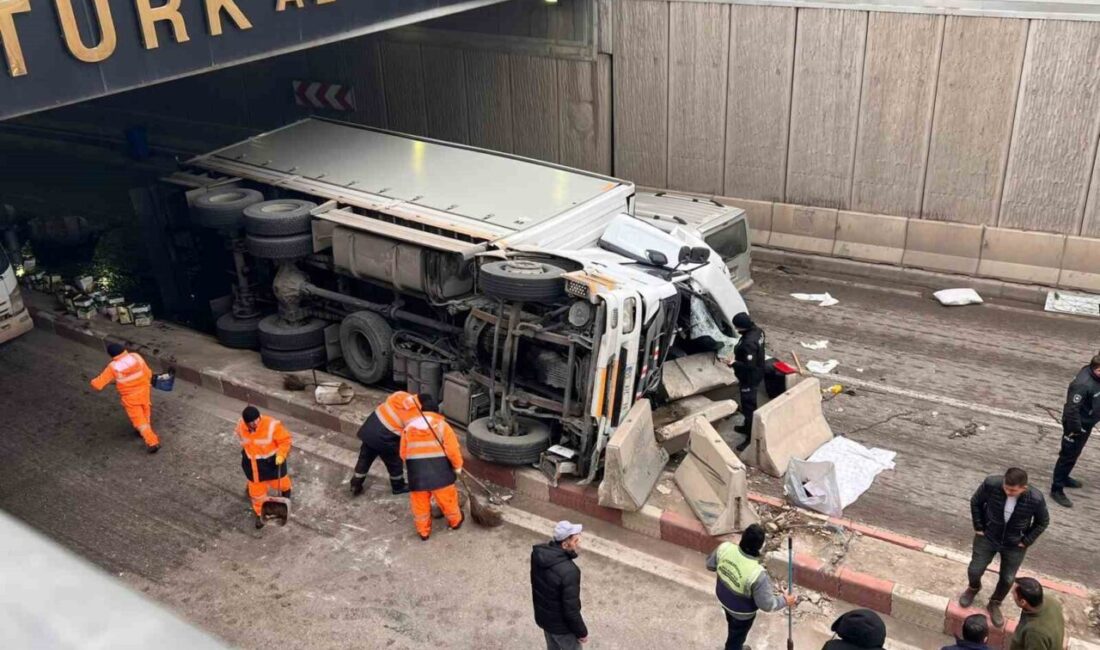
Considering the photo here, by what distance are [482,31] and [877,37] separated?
642 cm

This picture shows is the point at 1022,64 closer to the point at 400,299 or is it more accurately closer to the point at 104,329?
the point at 400,299

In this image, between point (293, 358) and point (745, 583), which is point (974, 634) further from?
point (293, 358)

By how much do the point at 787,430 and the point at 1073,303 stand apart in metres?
5.73

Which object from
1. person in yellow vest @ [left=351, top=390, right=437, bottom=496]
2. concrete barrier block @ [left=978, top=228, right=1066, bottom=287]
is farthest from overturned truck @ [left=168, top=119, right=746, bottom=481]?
concrete barrier block @ [left=978, top=228, right=1066, bottom=287]

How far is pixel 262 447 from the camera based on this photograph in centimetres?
892

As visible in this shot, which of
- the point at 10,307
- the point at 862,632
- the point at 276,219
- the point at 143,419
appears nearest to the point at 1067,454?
the point at 862,632

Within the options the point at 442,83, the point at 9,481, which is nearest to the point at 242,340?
the point at 9,481

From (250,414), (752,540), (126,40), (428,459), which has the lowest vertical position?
(428,459)

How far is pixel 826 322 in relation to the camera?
12945 mm

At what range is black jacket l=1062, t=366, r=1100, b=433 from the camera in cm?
846

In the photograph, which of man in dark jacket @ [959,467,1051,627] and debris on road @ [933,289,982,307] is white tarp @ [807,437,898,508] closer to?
man in dark jacket @ [959,467,1051,627]

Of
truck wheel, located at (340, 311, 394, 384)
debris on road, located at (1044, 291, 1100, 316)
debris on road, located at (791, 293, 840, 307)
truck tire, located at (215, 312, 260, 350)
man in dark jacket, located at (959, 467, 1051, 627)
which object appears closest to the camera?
man in dark jacket, located at (959, 467, 1051, 627)

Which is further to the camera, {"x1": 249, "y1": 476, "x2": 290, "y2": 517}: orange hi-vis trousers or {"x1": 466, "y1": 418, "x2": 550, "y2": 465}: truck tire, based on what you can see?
{"x1": 466, "y1": 418, "x2": 550, "y2": 465}: truck tire

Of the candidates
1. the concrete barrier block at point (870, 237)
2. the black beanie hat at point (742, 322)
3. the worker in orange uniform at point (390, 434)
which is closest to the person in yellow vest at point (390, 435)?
the worker in orange uniform at point (390, 434)
